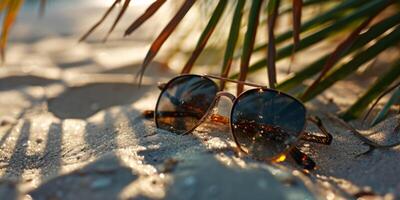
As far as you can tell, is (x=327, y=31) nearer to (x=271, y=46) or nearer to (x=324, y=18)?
(x=324, y=18)

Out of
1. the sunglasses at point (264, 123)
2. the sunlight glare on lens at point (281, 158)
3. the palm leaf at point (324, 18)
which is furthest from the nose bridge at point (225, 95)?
the palm leaf at point (324, 18)

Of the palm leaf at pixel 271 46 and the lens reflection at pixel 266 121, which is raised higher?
the palm leaf at pixel 271 46

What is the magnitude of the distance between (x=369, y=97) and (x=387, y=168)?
13.9 inches

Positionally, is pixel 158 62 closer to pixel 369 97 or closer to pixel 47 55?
pixel 47 55

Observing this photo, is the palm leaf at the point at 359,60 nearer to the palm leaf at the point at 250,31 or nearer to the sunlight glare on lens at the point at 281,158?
the palm leaf at the point at 250,31

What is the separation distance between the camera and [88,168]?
3.43ft

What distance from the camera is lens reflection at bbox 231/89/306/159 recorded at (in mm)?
1119

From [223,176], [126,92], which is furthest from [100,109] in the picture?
[223,176]

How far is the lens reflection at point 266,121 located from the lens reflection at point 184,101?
17 centimetres

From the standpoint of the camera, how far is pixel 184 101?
4.59 ft

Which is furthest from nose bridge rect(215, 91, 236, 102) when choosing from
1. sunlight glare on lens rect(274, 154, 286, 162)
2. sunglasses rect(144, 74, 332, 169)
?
sunlight glare on lens rect(274, 154, 286, 162)

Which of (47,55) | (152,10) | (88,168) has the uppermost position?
(152,10)

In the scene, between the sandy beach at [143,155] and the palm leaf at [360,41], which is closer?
the sandy beach at [143,155]

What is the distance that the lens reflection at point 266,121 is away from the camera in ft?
3.67
